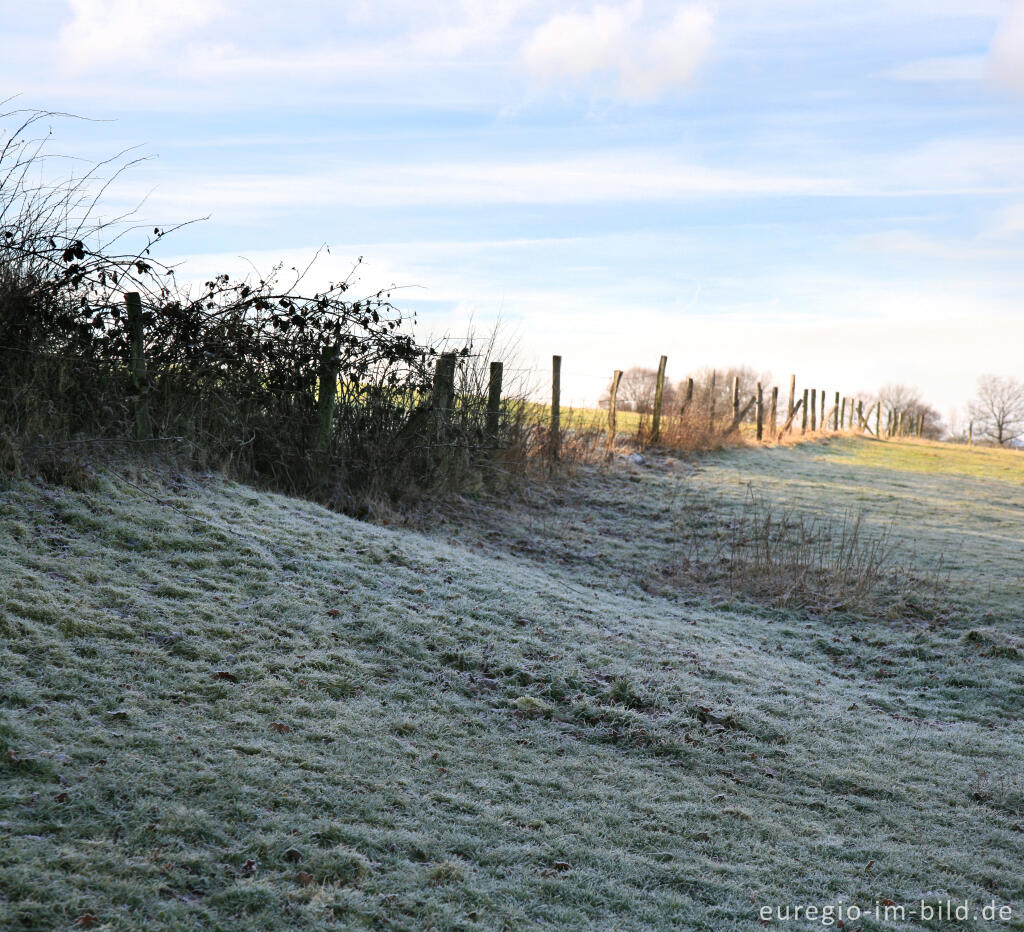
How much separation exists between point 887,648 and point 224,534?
5.71 meters

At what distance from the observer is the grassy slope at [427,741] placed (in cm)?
305

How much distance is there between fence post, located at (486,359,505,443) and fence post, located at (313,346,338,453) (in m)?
3.08

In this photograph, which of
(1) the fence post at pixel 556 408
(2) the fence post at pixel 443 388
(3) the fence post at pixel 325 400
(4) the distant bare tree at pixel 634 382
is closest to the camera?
(3) the fence post at pixel 325 400

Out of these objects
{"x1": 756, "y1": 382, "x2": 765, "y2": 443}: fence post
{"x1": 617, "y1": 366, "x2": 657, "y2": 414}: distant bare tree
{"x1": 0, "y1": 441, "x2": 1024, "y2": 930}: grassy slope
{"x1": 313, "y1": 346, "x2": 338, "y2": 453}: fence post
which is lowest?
{"x1": 0, "y1": 441, "x2": 1024, "y2": 930}: grassy slope

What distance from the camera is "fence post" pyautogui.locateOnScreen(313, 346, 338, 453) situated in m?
9.18

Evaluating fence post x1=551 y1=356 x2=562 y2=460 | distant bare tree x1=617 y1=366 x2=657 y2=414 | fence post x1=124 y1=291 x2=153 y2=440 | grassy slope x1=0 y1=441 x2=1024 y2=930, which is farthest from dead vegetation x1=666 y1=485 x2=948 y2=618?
distant bare tree x1=617 y1=366 x2=657 y2=414

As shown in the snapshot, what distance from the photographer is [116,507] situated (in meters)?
5.95

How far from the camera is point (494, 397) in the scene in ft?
39.7

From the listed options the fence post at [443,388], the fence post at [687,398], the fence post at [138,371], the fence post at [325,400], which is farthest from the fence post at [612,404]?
the fence post at [138,371]

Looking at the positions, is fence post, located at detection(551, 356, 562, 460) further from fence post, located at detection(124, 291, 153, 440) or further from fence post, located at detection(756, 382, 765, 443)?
fence post, located at detection(756, 382, 765, 443)

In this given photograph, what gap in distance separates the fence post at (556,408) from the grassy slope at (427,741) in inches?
264

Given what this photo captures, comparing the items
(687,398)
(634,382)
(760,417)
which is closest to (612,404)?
(687,398)

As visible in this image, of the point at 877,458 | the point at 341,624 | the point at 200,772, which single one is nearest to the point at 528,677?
the point at 341,624

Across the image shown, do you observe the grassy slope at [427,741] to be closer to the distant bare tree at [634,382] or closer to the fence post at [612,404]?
the fence post at [612,404]
